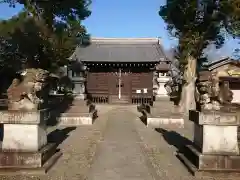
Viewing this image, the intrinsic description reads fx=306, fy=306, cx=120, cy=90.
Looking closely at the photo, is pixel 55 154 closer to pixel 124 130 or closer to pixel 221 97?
pixel 221 97

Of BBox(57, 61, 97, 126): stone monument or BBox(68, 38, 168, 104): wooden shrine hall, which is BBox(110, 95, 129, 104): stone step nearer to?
BBox(68, 38, 168, 104): wooden shrine hall

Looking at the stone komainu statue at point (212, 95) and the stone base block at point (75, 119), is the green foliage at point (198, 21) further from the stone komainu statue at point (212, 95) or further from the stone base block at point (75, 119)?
the stone komainu statue at point (212, 95)

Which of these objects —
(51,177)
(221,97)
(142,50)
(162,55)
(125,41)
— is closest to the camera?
(51,177)

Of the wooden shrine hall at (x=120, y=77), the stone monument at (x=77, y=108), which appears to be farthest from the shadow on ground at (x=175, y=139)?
the wooden shrine hall at (x=120, y=77)

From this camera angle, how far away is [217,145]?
20.8ft

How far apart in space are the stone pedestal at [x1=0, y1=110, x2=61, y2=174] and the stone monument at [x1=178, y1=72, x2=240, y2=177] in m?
3.25

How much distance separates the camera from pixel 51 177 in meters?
6.01

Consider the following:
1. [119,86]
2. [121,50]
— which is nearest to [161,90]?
[119,86]

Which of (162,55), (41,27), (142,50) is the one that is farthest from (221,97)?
(142,50)

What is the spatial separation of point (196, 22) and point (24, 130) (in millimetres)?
13338

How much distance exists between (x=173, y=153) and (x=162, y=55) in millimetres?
19496

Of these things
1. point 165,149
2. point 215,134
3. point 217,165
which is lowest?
point 165,149

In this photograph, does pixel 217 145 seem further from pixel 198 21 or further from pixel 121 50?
pixel 121 50

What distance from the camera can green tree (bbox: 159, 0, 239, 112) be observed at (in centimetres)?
1647
